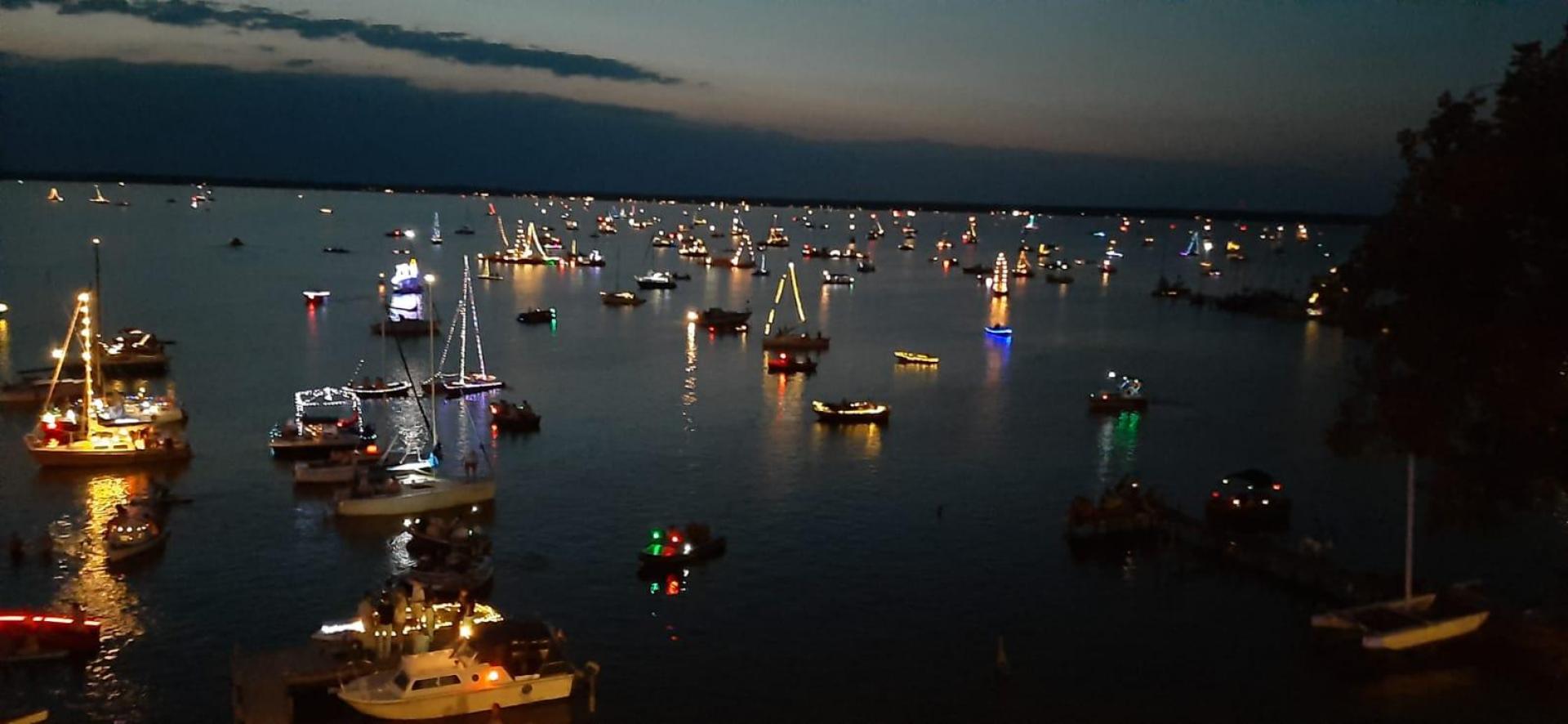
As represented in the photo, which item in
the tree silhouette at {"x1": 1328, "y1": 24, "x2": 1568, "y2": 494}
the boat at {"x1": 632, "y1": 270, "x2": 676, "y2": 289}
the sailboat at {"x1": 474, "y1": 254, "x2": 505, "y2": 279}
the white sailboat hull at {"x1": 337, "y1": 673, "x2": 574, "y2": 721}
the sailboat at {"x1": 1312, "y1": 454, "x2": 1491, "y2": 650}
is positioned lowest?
the sailboat at {"x1": 474, "y1": 254, "x2": 505, "y2": 279}

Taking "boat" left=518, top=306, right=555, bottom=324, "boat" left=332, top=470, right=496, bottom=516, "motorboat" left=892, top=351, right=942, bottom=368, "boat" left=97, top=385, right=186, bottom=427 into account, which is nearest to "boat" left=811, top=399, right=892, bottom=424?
"boat" left=332, top=470, right=496, bottom=516

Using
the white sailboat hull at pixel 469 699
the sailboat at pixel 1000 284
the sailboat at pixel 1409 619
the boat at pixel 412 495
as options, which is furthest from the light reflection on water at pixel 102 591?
the sailboat at pixel 1000 284

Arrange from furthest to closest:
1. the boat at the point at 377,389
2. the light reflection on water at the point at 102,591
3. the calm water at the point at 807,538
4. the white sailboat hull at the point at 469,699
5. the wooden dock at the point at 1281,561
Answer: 1. the boat at the point at 377,389
2. the wooden dock at the point at 1281,561
3. the calm water at the point at 807,538
4. the light reflection on water at the point at 102,591
5. the white sailboat hull at the point at 469,699

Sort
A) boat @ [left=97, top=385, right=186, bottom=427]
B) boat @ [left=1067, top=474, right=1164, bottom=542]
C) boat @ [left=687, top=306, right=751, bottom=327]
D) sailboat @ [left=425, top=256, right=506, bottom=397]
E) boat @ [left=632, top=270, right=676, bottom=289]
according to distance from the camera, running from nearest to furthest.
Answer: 1. boat @ [left=1067, top=474, right=1164, bottom=542]
2. boat @ [left=97, top=385, right=186, bottom=427]
3. sailboat @ [left=425, top=256, right=506, bottom=397]
4. boat @ [left=687, top=306, right=751, bottom=327]
5. boat @ [left=632, top=270, right=676, bottom=289]

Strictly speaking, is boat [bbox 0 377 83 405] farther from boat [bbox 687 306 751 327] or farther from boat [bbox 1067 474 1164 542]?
boat [bbox 687 306 751 327]

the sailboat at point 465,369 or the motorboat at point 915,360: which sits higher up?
the motorboat at point 915,360

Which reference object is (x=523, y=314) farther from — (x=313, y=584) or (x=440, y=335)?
(x=313, y=584)

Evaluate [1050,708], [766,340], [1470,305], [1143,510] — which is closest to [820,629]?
[1050,708]

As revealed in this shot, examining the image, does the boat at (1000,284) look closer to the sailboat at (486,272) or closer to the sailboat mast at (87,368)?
the sailboat at (486,272)
